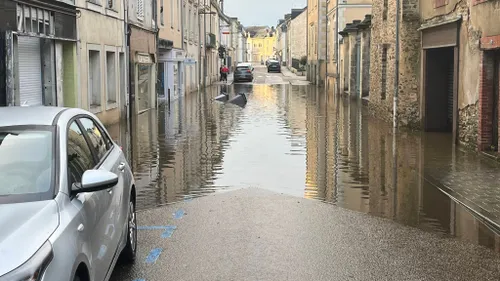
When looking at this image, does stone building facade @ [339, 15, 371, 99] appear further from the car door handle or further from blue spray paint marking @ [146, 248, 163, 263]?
the car door handle

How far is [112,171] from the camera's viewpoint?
5129 millimetres

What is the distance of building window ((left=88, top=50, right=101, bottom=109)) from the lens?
17.2 m

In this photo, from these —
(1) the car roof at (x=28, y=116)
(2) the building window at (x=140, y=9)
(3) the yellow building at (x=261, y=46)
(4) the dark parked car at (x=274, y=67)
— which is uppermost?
(3) the yellow building at (x=261, y=46)

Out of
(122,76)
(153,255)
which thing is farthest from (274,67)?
(153,255)

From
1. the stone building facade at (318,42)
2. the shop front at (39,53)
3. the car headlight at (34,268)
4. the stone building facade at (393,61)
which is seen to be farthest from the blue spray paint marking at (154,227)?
the stone building facade at (318,42)

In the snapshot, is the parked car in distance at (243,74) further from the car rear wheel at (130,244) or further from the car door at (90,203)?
the car door at (90,203)

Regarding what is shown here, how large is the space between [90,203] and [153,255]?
2.02 meters

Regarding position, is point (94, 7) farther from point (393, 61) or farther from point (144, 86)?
point (393, 61)

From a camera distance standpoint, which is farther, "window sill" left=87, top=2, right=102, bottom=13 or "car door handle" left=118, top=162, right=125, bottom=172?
"window sill" left=87, top=2, right=102, bottom=13

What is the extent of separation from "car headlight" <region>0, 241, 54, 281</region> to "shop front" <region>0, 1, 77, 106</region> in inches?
328

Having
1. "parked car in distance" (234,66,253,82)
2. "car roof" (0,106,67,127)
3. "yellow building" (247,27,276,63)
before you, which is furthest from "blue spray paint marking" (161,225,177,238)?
"yellow building" (247,27,276,63)

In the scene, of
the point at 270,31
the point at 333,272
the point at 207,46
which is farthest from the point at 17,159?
the point at 270,31

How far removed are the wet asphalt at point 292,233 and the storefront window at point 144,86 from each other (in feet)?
42.1

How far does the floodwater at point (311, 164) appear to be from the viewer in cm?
820
